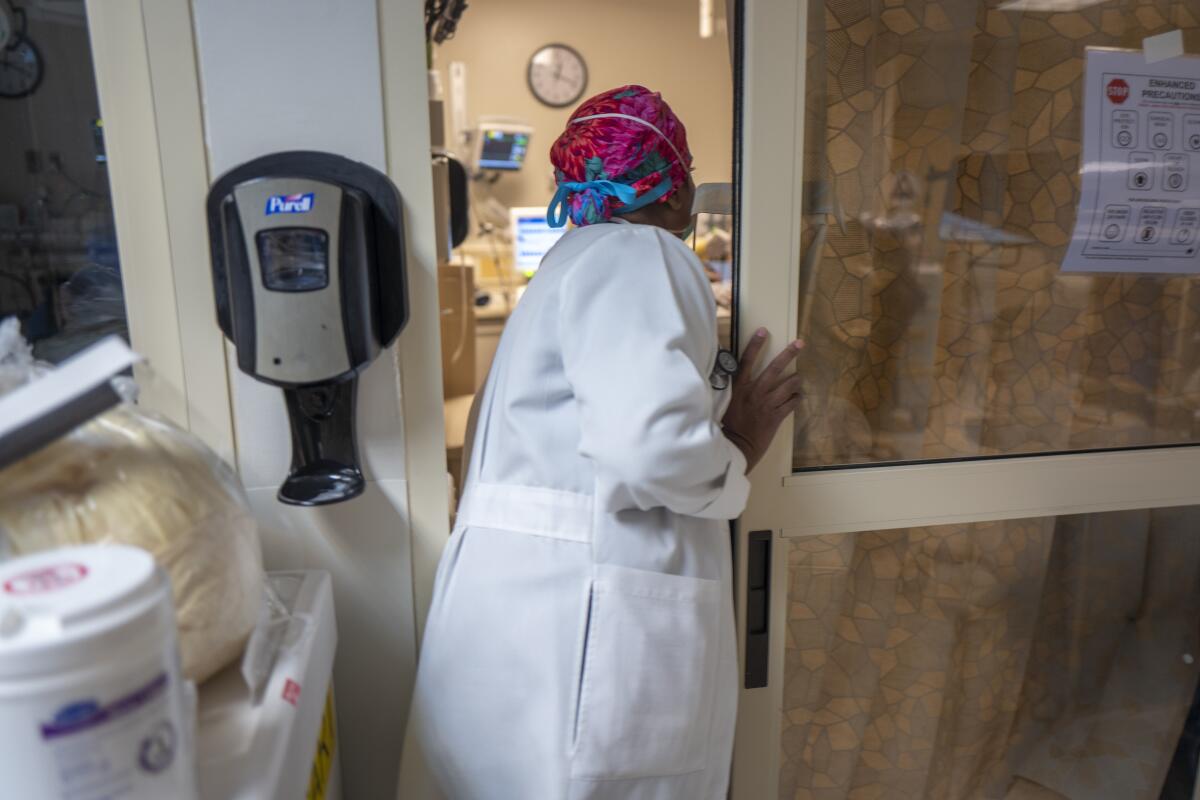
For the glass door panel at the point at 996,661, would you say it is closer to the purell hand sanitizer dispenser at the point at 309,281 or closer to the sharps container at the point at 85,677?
the purell hand sanitizer dispenser at the point at 309,281

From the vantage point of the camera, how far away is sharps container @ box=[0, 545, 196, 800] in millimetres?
416

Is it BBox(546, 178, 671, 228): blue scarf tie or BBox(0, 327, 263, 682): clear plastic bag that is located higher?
BBox(546, 178, 671, 228): blue scarf tie

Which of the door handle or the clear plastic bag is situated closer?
the clear plastic bag

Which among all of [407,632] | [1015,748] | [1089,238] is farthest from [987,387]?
[407,632]

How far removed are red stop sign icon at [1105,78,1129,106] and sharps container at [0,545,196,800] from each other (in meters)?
1.34

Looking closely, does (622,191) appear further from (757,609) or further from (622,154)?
(757,609)

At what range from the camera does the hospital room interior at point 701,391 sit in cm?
91

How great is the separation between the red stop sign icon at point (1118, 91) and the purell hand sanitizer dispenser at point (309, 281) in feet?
3.34

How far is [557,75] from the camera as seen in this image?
4.30 meters

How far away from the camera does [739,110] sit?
1.11m

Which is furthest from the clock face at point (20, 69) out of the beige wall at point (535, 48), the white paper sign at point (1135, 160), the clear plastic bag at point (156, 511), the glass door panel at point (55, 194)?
the beige wall at point (535, 48)

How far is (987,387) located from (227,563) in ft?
3.55

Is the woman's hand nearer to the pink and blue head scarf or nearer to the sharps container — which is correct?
the pink and blue head scarf

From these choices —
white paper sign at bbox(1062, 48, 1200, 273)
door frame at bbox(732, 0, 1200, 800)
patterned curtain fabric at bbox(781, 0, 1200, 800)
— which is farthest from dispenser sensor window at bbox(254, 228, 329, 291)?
white paper sign at bbox(1062, 48, 1200, 273)
